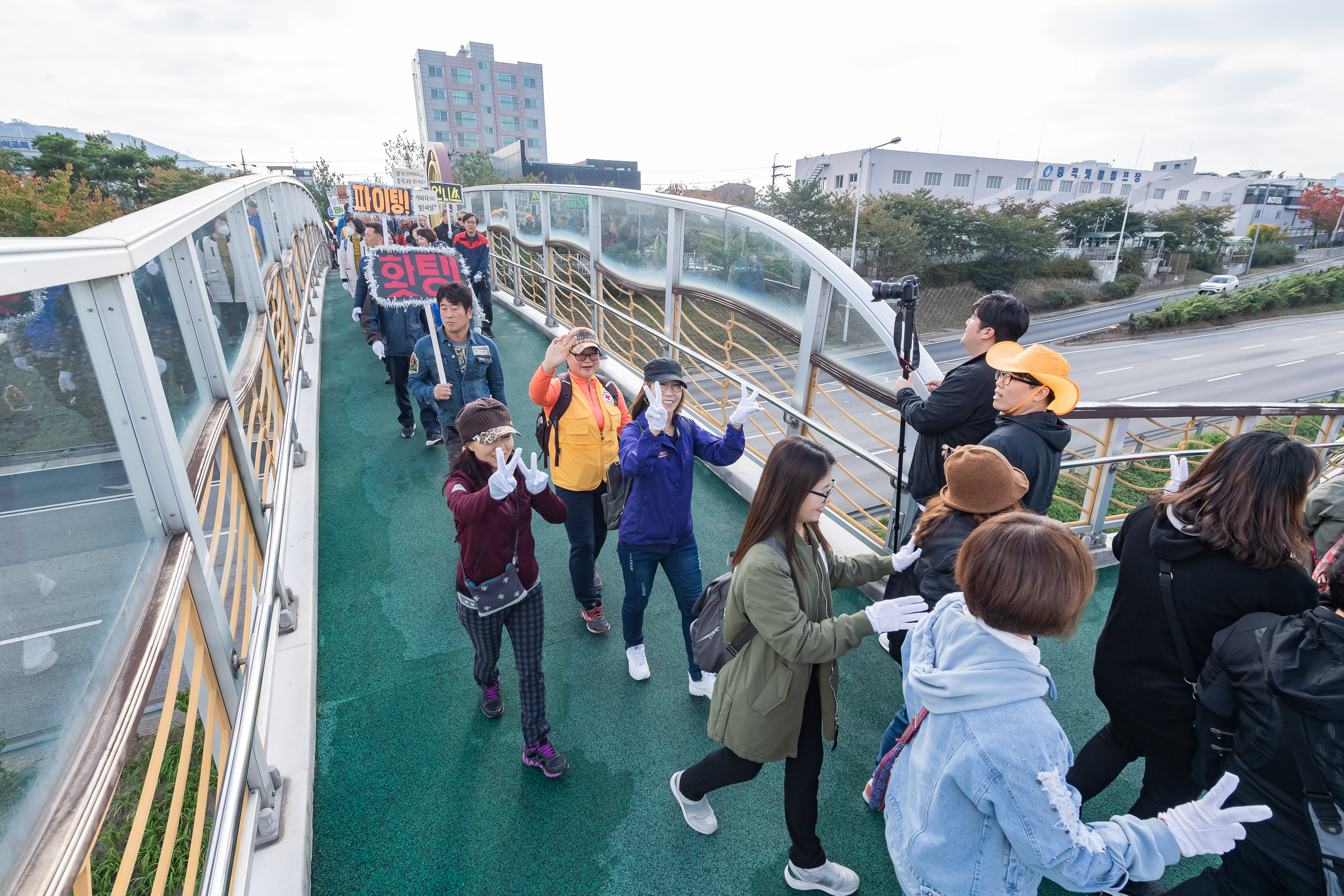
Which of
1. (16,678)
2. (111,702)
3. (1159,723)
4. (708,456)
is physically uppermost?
(16,678)

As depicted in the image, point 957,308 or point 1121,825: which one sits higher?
point 1121,825

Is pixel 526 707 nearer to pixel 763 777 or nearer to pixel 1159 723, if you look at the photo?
pixel 763 777

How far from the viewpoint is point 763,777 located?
8.43 ft

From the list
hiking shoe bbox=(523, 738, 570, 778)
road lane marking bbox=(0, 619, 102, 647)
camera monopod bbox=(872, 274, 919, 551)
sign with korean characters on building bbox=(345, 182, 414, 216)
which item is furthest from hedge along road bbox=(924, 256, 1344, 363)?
road lane marking bbox=(0, 619, 102, 647)

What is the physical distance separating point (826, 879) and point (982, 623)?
53.1 inches

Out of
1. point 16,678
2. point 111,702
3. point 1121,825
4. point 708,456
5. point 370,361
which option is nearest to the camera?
point 16,678

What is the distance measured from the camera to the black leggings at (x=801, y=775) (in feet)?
6.57

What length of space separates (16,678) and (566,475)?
224cm

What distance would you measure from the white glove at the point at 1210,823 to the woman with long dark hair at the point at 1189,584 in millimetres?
597

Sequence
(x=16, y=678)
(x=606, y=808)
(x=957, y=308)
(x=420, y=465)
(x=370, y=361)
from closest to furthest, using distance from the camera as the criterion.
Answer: (x=16, y=678) < (x=606, y=808) < (x=420, y=465) < (x=370, y=361) < (x=957, y=308)

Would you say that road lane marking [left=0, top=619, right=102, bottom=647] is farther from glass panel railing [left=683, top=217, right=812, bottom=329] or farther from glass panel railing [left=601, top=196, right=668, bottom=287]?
glass panel railing [left=601, top=196, right=668, bottom=287]

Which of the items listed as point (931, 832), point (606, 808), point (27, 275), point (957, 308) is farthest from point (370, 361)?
point (957, 308)

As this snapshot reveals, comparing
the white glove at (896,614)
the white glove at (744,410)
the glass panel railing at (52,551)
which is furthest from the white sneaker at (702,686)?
the glass panel railing at (52,551)

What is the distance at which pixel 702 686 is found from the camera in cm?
294
